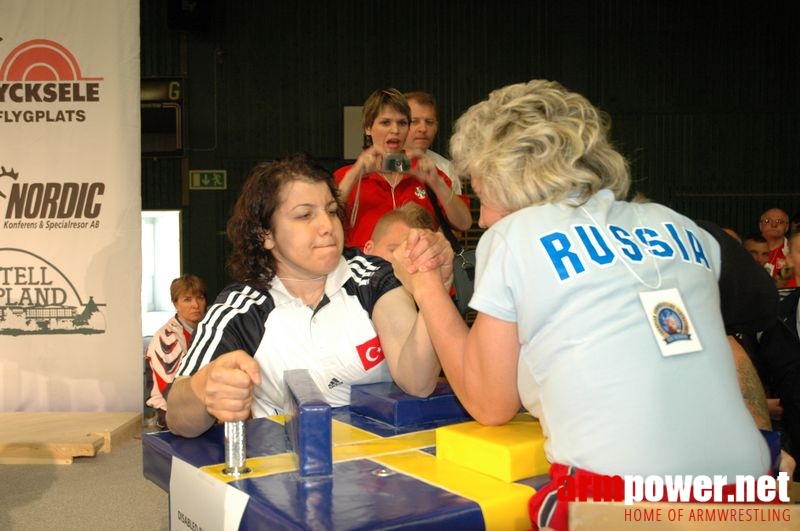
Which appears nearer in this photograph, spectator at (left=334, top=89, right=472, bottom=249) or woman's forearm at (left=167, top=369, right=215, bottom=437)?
woman's forearm at (left=167, top=369, right=215, bottom=437)

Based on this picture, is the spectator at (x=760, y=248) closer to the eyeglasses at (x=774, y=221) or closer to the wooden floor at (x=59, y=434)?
the eyeglasses at (x=774, y=221)

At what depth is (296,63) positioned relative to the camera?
9062mm

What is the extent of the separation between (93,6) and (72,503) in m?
2.75

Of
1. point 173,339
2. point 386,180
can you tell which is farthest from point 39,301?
point 386,180

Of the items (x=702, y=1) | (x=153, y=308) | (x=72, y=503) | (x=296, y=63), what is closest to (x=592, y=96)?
(x=702, y=1)

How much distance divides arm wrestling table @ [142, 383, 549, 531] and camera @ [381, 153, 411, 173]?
1465 millimetres

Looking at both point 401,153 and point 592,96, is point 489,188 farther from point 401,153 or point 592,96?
point 592,96

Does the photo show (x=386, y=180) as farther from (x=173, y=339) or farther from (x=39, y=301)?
(x=39, y=301)

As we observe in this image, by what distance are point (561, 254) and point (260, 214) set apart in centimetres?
118

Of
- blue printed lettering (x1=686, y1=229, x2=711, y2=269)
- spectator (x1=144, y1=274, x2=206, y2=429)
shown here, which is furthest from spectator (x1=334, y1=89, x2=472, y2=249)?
blue printed lettering (x1=686, y1=229, x2=711, y2=269)

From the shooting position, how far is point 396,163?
3.08 m

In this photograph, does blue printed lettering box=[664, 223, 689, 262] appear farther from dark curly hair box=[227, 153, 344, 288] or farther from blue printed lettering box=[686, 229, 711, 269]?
dark curly hair box=[227, 153, 344, 288]

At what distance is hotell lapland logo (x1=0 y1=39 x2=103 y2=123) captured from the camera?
4539mm

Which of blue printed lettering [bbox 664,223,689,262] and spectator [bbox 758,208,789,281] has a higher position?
spectator [bbox 758,208,789,281]
